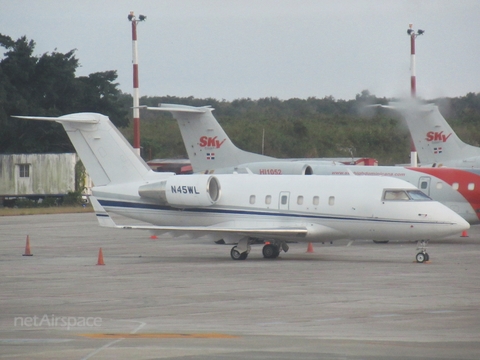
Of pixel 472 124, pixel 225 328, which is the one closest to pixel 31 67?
pixel 472 124

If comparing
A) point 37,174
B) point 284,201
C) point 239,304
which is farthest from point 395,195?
point 37,174

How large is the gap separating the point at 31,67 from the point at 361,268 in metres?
49.5

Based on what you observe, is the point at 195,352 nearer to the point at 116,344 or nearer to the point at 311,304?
the point at 116,344

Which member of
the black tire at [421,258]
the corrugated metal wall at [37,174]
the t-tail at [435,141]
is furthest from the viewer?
the corrugated metal wall at [37,174]

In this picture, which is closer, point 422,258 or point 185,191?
point 422,258

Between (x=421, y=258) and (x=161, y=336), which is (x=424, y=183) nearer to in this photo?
(x=421, y=258)

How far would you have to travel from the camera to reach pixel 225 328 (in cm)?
1361

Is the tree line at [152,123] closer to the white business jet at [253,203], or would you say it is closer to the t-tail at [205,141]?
the t-tail at [205,141]

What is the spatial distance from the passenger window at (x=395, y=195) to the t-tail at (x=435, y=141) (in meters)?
15.7

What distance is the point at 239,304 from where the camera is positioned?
16406 mm

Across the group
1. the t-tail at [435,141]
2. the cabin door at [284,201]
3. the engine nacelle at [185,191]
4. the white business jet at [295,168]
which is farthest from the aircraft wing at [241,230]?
the t-tail at [435,141]

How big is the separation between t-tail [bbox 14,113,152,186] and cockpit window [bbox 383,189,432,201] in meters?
7.48

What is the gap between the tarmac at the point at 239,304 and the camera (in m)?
11.7

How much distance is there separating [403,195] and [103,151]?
925 centimetres
